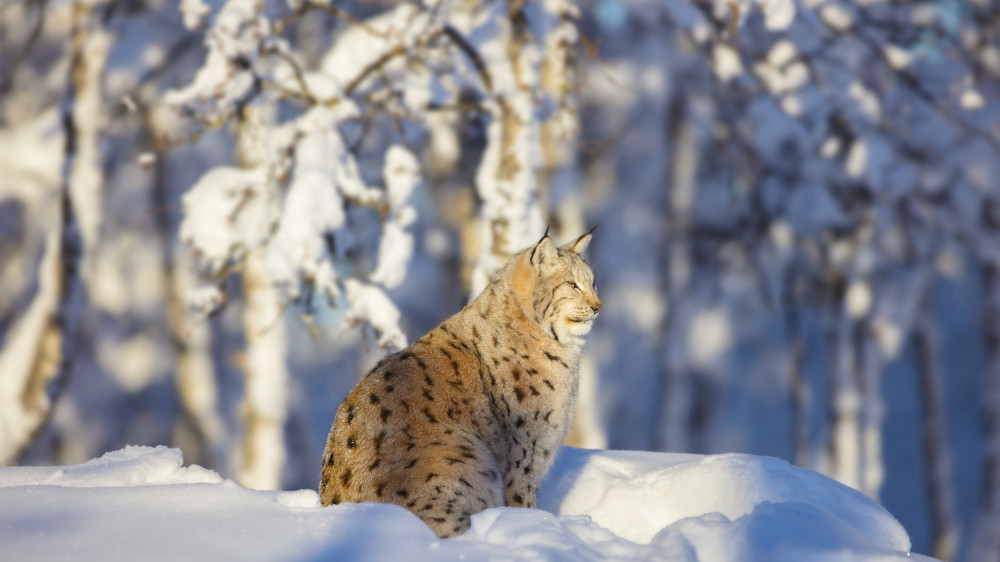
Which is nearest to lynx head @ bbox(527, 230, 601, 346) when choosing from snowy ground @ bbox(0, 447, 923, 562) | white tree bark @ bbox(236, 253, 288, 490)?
snowy ground @ bbox(0, 447, 923, 562)

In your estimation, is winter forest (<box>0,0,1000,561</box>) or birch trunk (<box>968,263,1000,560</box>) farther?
birch trunk (<box>968,263,1000,560</box>)

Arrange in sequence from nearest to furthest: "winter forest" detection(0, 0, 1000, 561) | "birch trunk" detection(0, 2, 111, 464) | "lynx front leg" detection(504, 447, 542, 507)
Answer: "lynx front leg" detection(504, 447, 542, 507) → "winter forest" detection(0, 0, 1000, 561) → "birch trunk" detection(0, 2, 111, 464)

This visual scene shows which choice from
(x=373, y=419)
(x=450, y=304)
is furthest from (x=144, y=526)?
(x=450, y=304)

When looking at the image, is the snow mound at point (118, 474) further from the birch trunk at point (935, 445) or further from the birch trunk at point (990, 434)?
the birch trunk at point (990, 434)

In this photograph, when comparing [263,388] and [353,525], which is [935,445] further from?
[353,525]

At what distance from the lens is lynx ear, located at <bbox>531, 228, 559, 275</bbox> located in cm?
367

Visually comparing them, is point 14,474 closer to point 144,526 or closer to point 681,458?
point 144,526

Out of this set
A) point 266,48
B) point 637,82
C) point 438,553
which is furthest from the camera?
point 637,82

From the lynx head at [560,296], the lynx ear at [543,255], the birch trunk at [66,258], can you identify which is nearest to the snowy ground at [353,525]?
the lynx head at [560,296]

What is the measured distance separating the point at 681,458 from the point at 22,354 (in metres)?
6.07

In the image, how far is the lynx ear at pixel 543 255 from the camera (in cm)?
367

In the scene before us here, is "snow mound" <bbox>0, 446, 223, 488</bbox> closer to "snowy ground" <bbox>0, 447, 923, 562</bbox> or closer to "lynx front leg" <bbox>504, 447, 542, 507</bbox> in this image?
"snowy ground" <bbox>0, 447, 923, 562</bbox>

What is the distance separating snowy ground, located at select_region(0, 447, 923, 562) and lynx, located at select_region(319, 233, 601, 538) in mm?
371

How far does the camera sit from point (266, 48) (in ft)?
21.0
